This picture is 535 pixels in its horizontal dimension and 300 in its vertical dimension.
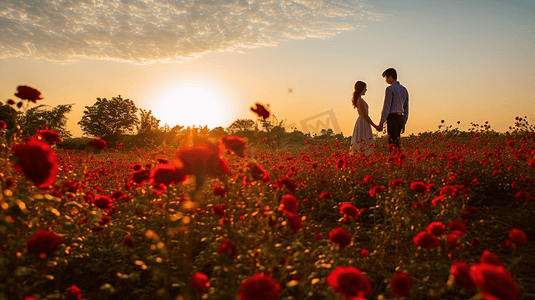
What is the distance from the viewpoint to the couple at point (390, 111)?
8062 millimetres

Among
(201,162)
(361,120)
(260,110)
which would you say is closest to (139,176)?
(201,162)

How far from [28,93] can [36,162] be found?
1297mm

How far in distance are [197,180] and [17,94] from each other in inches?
73.1

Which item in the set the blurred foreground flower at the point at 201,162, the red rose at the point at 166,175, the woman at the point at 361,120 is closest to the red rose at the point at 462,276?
the blurred foreground flower at the point at 201,162

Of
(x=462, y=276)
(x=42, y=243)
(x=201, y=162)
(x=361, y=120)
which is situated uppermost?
(x=361, y=120)

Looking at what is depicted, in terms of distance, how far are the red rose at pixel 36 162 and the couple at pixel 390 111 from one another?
6.93m

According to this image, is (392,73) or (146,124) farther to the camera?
(146,124)

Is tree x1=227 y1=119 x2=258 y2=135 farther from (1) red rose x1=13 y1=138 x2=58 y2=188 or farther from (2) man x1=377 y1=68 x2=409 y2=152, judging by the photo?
(1) red rose x1=13 y1=138 x2=58 y2=188

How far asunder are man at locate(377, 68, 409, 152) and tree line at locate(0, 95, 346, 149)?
292 centimetres

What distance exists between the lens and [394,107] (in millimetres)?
8086

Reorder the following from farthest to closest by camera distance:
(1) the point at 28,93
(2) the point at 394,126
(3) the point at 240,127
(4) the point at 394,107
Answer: (3) the point at 240,127 → (2) the point at 394,126 → (4) the point at 394,107 → (1) the point at 28,93

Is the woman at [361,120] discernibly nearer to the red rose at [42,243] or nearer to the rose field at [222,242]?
the rose field at [222,242]

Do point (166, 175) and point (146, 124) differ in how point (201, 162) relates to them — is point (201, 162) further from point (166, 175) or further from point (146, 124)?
point (146, 124)

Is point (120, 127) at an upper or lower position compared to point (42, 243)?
upper
